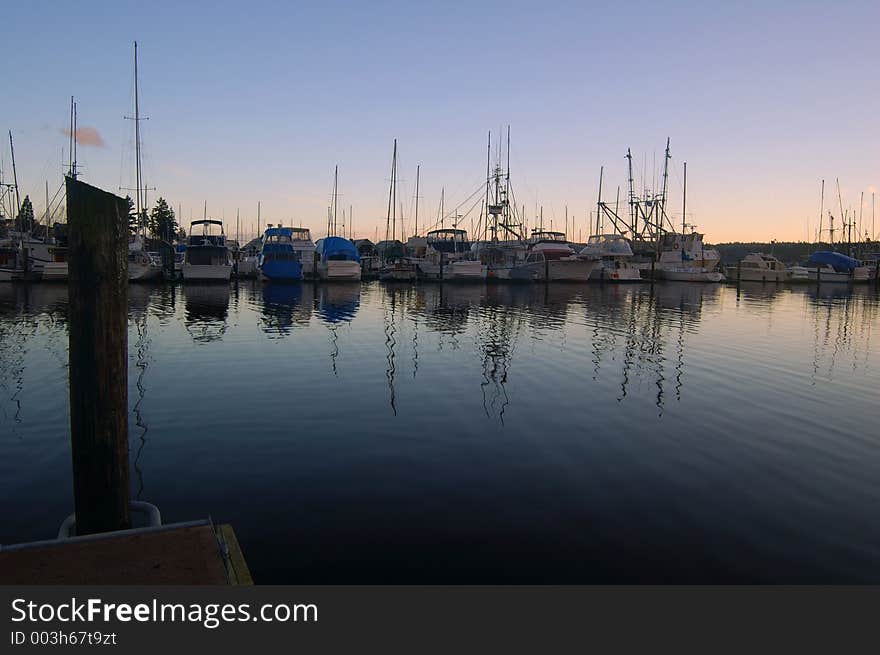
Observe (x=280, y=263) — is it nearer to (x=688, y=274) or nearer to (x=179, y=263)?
(x=179, y=263)

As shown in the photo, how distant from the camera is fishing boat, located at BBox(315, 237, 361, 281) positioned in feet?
201

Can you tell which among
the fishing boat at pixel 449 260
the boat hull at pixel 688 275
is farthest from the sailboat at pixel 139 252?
the boat hull at pixel 688 275

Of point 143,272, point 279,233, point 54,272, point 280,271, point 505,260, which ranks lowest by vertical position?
point 54,272

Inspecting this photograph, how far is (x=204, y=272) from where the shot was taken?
55.6 meters

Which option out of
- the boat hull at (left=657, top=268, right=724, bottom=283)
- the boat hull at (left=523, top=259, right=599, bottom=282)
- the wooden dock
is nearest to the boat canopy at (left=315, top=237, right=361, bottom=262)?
the boat hull at (left=523, top=259, right=599, bottom=282)

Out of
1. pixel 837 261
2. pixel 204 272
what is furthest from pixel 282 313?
pixel 837 261

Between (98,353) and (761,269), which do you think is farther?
(761,269)

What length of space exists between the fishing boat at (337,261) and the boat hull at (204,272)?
936cm

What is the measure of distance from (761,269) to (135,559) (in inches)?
3451

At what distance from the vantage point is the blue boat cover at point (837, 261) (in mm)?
81750

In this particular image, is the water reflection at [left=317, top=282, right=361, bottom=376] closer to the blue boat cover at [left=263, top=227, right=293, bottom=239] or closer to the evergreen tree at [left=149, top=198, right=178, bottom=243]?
the blue boat cover at [left=263, top=227, right=293, bottom=239]

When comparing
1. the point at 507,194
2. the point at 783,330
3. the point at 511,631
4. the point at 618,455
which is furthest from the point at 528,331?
the point at 507,194

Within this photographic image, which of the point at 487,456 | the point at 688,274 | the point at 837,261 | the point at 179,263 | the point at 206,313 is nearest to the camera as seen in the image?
the point at 487,456

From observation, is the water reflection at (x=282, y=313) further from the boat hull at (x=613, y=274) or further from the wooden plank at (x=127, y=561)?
the boat hull at (x=613, y=274)
